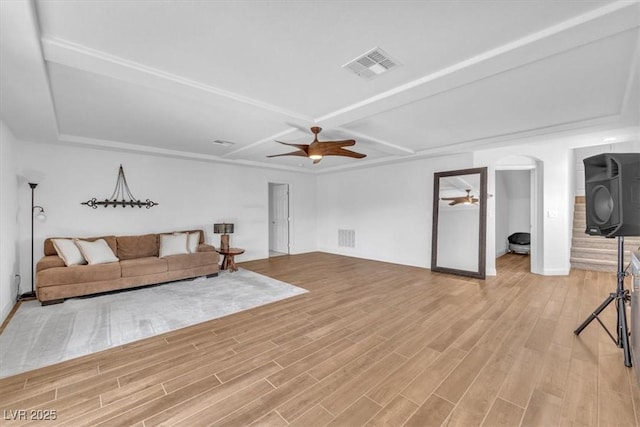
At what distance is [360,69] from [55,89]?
3.08m

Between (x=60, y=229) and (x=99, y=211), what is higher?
(x=99, y=211)

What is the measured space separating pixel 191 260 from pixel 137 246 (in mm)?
1071

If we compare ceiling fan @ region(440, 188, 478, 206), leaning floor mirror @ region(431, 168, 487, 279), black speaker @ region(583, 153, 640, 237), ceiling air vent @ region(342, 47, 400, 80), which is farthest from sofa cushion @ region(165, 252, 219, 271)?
black speaker @ region(583, 153, 640, 237)

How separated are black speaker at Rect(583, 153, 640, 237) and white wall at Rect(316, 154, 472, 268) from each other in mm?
3143

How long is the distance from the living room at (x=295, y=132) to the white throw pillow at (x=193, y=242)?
2.20 feet

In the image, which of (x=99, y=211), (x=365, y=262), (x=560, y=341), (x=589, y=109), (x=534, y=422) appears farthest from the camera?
(x=365, y=262)


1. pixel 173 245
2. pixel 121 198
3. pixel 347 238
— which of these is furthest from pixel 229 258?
pixel 347 238

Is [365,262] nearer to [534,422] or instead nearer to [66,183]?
[534,422]

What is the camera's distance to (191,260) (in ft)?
15.9

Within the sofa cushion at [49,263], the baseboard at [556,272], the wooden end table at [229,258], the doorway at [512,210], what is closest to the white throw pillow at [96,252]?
the sofa cushion at [49,263]

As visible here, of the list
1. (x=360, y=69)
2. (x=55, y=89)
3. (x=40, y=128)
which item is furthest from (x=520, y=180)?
(x=40, y=128)

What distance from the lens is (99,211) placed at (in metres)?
4.92

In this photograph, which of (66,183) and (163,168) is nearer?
(66,183)

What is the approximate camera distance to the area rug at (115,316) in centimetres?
246
